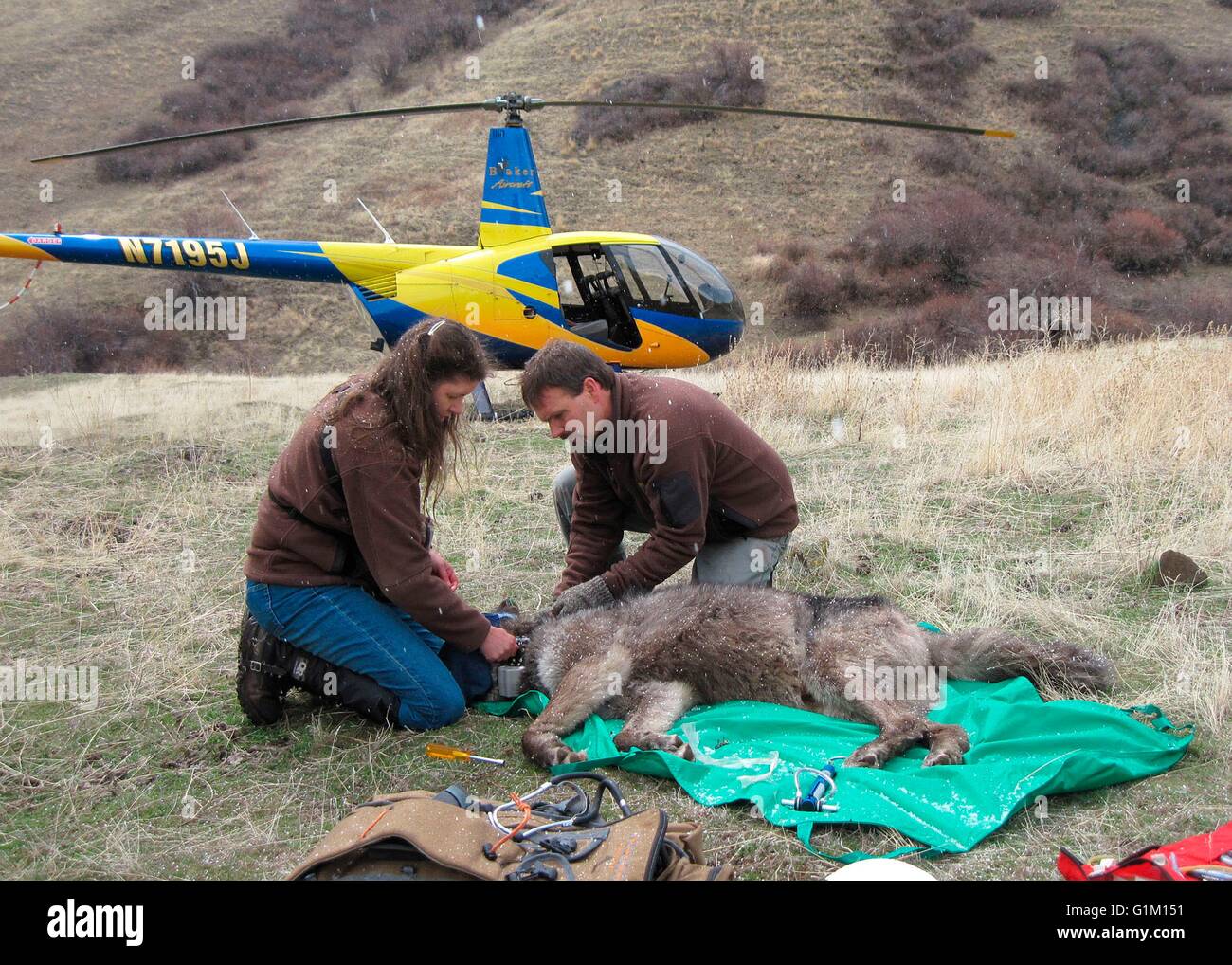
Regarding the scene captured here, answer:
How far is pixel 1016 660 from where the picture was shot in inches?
191

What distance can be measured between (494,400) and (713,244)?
17.7m

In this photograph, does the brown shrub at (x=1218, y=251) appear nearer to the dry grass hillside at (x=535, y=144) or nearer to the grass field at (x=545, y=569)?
the dry grass hillside at (x=535, y=144)

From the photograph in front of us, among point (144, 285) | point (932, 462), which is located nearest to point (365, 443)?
point (932, 462)

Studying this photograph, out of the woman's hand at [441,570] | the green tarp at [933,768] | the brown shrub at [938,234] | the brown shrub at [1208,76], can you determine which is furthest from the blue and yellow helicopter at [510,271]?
the brown shrub at [1208,76]

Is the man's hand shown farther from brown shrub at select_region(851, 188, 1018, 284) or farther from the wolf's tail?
brown shrub at select_region(851, 188, 1018, 284)

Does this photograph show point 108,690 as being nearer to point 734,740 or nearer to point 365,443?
point 365,443

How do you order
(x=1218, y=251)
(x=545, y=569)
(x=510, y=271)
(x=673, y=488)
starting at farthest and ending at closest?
(x=1218, y=251), (x=510, y=271), (x=545, y=569), (x=673, y=488)

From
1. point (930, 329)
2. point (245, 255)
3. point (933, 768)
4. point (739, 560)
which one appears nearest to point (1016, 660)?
point (933, 768)

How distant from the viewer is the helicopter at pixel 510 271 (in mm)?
12578

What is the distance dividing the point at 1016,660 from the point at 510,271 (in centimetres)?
904

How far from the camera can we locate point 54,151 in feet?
121

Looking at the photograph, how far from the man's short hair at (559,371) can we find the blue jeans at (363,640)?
1244 millimetres

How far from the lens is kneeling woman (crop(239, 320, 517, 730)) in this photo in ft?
14.0

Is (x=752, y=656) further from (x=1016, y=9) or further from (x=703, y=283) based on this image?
(x=1016, y=9)
